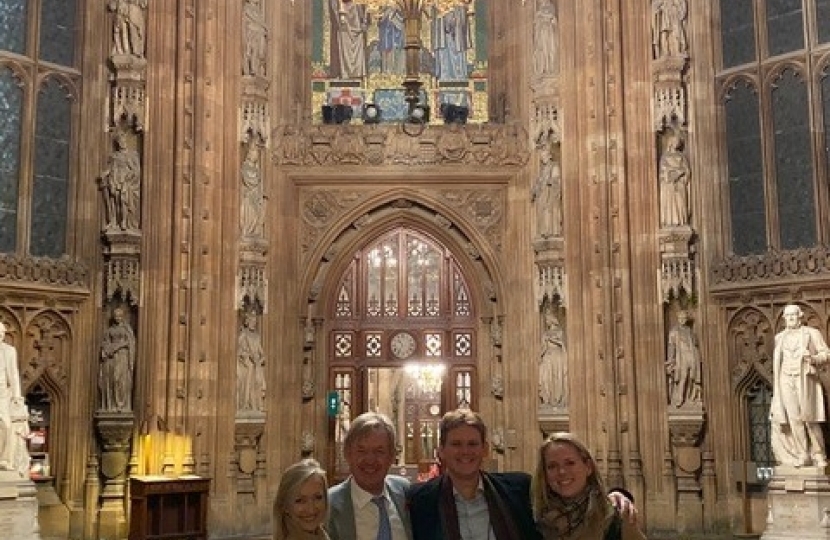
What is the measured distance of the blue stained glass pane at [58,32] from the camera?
13688mm

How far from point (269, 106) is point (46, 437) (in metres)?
5.80

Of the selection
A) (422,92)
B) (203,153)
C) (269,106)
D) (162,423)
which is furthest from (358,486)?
(422,92)

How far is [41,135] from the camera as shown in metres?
13.4

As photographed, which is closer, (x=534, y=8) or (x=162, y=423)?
(x=162, y=423)

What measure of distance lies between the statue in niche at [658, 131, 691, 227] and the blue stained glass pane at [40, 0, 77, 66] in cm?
865

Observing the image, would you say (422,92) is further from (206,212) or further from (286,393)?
(286,393)

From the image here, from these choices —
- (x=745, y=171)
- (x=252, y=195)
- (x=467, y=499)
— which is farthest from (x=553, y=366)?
(x=467, y=499)

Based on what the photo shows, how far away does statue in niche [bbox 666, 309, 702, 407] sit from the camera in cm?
1312

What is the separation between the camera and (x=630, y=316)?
531 inches

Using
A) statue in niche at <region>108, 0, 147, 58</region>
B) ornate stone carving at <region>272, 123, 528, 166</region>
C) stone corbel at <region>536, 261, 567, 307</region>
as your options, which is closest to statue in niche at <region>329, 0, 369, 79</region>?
ornate stone carving at <region>272, 123, 528, 166</region>

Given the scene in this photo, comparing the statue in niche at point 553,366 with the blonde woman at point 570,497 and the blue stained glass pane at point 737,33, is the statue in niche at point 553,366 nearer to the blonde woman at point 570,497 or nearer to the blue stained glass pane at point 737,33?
the blue stained glass pane at point 737,33

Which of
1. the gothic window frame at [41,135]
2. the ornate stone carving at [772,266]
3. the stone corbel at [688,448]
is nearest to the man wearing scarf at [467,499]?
the stone corbel at [688,448]

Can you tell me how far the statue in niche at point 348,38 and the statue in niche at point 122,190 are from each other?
13.4ft

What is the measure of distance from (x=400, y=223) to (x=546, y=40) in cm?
365
